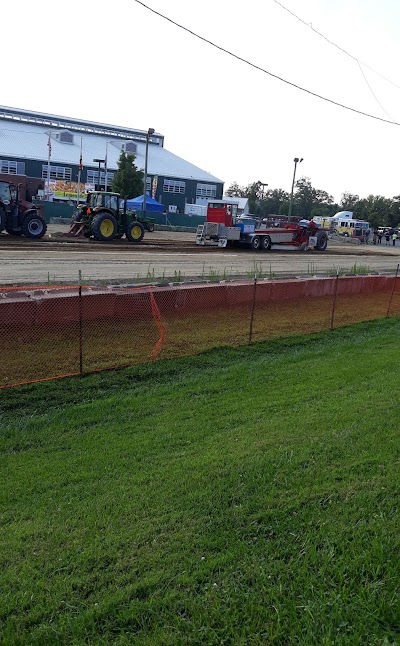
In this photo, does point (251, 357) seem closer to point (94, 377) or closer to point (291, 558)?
point (94, 377)

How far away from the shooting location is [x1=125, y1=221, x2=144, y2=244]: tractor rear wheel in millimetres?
29516

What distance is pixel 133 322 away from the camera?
11141 mm

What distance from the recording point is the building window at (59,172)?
3250 inches

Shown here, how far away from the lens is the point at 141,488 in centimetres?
543

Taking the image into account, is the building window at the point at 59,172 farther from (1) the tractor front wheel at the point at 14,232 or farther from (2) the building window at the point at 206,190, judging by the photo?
(1) the tractor front wheel at the point at 14,232

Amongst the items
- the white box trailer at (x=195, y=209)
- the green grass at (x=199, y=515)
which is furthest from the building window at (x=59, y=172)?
the green grass at (x=199, y=515)

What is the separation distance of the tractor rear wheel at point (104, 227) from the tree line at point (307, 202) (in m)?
98.3

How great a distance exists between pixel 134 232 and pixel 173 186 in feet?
213

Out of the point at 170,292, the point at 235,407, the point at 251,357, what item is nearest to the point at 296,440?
the point at 235,407

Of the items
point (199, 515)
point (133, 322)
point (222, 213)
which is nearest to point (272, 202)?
point (222, 213)

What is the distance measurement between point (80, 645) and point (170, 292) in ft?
29.1

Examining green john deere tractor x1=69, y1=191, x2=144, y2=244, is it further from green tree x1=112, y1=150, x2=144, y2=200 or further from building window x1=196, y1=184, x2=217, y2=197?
building window x1=196, y1=184, x2=217, y2=197

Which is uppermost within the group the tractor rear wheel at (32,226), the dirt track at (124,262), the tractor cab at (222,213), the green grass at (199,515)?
the tractor cab at (222,213)

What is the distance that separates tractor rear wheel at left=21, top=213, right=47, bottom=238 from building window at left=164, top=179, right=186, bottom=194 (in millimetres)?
67255
